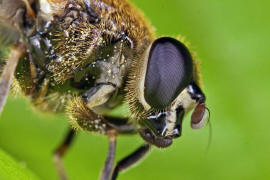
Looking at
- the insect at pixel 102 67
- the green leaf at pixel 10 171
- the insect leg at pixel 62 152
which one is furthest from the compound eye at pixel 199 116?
the insect leg at pixel 62 152

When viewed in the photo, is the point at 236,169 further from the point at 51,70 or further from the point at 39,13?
the point at 39,13

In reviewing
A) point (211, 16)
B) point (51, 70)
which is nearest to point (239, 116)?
point (211, 16)

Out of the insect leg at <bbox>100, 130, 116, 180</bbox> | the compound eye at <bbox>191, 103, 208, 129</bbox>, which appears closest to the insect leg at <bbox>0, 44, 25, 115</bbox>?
the insect leg at <bbox>100, 130, 116, 180</bbox>

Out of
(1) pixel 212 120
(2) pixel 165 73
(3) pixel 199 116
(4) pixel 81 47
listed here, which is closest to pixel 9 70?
(4) pixel 81 47

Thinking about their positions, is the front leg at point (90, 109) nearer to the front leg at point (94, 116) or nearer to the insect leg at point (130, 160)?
the front leg at point (94, 116)

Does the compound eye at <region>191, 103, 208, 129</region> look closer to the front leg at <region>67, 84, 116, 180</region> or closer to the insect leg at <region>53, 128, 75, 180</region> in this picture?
the front leg at <region>67, 84, 116, 180</region>

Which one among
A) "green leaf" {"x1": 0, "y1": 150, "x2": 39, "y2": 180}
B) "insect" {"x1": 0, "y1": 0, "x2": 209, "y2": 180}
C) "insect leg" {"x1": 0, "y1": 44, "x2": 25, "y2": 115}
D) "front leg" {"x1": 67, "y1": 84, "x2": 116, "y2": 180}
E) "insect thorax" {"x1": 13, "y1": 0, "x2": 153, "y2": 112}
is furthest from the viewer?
"front leg" {"x1": 67, "y1": 84, "x2": 116, "y2": 180}
